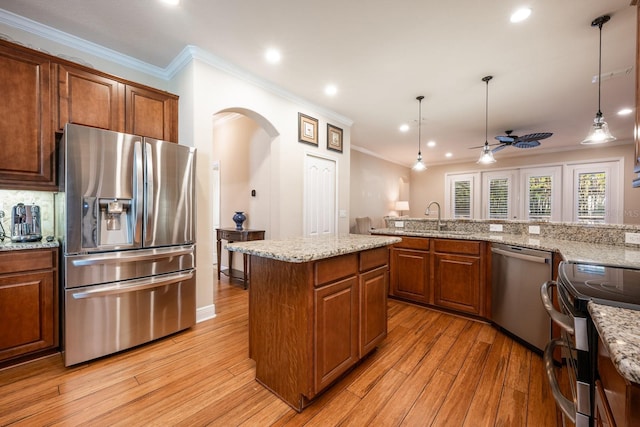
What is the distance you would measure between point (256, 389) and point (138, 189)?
1.80 m

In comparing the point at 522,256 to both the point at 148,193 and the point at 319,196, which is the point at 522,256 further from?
the point at 148,193

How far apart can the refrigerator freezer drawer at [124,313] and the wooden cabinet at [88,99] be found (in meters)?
1.41

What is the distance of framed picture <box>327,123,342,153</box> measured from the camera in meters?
4.23

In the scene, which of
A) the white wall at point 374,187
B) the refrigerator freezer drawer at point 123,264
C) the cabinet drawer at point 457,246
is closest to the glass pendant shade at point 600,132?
the cabinet drawer at point 457,246

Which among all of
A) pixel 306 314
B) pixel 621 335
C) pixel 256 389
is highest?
pixel 621 335

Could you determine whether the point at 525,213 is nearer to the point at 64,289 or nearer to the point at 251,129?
the point at 251,129

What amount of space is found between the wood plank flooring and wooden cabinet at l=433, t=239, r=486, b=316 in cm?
47

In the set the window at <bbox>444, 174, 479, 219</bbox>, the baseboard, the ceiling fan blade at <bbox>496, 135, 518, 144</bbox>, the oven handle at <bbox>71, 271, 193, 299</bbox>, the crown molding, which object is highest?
the crown molding

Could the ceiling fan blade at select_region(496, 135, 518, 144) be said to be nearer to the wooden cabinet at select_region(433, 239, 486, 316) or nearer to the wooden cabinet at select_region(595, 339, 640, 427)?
the wooden cabinet at select_region(433, 239, 486, 316)

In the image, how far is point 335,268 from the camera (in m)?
1.65

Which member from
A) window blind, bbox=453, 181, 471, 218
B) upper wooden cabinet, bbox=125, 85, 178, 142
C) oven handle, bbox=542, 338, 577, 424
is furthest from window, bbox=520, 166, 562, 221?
upper wooden cabinet, bbox=125, 85, 178, 142

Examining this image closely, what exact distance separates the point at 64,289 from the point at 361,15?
10.3ft

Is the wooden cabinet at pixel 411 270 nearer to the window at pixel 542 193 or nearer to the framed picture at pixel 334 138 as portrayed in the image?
the framed picture at pixel 334 138

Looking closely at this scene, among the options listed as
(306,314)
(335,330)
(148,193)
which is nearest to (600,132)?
(335,330)
